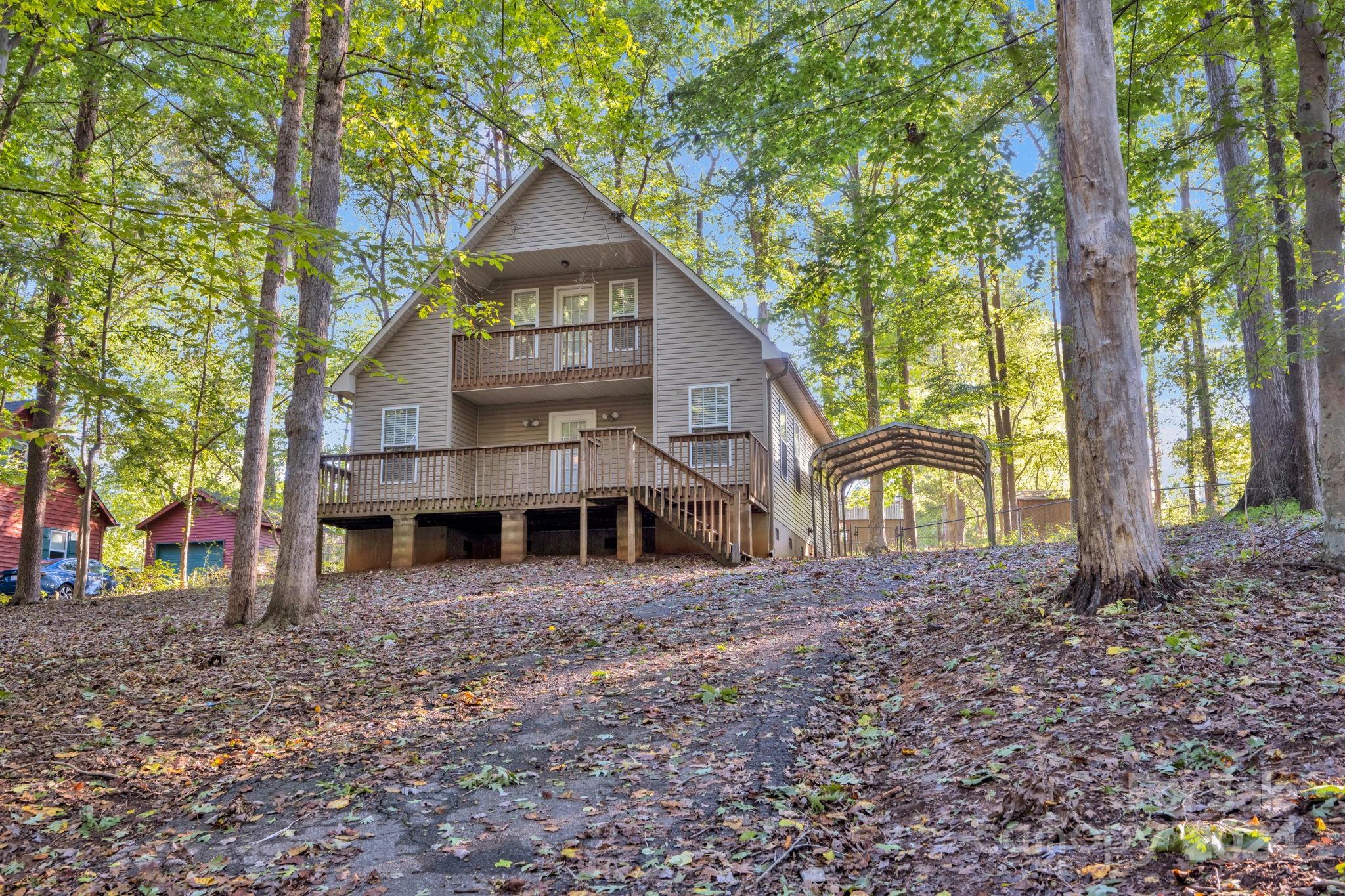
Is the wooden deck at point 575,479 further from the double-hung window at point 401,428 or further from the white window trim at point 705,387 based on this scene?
the double-hung window at point 401,428

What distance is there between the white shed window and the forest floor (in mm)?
12569

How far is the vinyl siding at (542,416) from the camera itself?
1994 cm

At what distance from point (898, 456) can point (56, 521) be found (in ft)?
99.0

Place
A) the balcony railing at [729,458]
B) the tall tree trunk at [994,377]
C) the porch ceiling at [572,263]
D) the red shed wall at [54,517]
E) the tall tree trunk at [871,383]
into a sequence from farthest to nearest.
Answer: the red shed wall at [54,517], the tall tree trunk at [994,377], the tall tree trunk at [871,383], the porch ceiling at [572,263], the balcony railing at [729,458]

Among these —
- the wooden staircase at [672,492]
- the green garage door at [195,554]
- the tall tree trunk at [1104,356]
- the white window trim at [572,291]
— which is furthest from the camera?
the green garage door at [195,554]

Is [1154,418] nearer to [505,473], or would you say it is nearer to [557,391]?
[557,391]

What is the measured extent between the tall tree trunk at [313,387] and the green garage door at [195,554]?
31303mm

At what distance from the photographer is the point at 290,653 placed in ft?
28.1

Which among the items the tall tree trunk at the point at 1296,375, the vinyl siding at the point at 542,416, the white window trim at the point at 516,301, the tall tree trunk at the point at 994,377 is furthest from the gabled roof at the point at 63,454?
the tall tree trunk at the point at 994,377

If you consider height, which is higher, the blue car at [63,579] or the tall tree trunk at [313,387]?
the tall tree trunk at [313,387]

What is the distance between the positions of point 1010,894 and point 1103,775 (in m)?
1.10

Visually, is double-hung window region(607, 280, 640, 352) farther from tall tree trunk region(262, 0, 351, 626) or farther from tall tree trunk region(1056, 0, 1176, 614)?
tall tree trunk region(1056, 0, 1176, 614)

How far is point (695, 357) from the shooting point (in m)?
18.8

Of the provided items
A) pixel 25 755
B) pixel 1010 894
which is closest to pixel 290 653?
pixel 25 755
